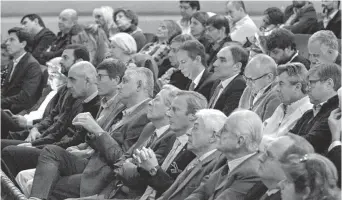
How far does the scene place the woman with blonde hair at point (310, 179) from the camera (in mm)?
3898

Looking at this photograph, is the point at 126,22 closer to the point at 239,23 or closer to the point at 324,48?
the point at 239,23

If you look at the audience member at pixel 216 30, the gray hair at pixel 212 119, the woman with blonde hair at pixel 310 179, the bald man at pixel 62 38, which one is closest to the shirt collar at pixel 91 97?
the gray hair at pixel 212 119

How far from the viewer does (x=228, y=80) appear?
6961mm

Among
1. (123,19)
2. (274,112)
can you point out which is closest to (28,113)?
(123,19)

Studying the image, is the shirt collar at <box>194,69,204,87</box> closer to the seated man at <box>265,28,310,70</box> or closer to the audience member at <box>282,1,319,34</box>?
the seated man at <box>265,28,310,70</box>

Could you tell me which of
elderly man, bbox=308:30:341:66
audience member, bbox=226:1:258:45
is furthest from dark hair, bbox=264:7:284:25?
elderly man, bbox=308:30:341:66

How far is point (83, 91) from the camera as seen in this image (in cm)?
733

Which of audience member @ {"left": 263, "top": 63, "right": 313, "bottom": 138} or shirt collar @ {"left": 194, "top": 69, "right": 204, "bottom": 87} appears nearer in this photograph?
audience member @ {"left": 263, "top": 63, "right": 313, "bottom": 138}

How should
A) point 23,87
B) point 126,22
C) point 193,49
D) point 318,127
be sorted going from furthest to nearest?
point 126,22
point 23,87
point 193,49
point 318,127

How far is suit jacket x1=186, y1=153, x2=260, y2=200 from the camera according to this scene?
479 centimetres

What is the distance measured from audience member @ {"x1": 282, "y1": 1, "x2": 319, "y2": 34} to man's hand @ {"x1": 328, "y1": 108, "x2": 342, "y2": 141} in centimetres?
487

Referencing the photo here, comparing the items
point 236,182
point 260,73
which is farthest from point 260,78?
point 236,182

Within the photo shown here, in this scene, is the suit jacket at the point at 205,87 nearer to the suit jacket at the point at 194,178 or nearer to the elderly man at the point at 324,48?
the elderly man at the point at 324,48

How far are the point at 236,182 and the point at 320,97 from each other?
3.39ft
